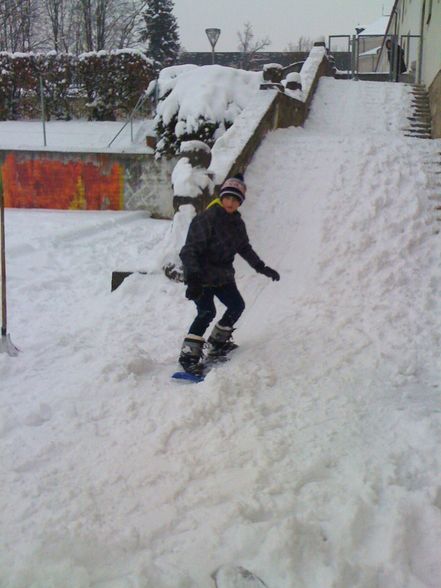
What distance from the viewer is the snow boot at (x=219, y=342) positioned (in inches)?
186

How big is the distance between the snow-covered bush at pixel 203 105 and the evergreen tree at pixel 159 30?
2665cm

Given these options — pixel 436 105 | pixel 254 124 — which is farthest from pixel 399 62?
pixel 254 124

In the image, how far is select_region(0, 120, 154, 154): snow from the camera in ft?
58.1

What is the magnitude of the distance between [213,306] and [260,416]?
1.22m

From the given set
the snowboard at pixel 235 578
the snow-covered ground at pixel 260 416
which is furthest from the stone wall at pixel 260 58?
the snowboard at pixel 235 578

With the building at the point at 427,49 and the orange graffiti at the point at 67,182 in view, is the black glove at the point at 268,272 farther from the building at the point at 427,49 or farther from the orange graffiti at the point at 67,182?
the orange graffiti at the point at 67,182

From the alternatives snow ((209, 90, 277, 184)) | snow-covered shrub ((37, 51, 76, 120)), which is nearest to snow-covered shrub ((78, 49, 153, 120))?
snow-covered shrub ((37, 51, 76, 120))

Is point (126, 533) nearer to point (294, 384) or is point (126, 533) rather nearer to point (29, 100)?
point (294, 384)

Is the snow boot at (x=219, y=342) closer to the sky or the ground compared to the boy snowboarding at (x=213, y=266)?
closer to the ground

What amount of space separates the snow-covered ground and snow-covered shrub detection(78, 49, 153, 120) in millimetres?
13607

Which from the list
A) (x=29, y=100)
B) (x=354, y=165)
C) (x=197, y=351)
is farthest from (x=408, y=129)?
(x=29, y=100)

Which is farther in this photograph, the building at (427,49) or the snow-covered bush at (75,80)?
the snow-covered bush at (75,80)

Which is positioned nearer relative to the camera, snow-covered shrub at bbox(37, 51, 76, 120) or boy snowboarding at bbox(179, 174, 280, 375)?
boy snowboarding at bbox(179, 174, 280, 375)

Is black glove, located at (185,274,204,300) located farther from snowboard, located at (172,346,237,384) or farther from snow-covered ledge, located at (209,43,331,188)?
snow-covered ledge, located at (209,43,331,188)
